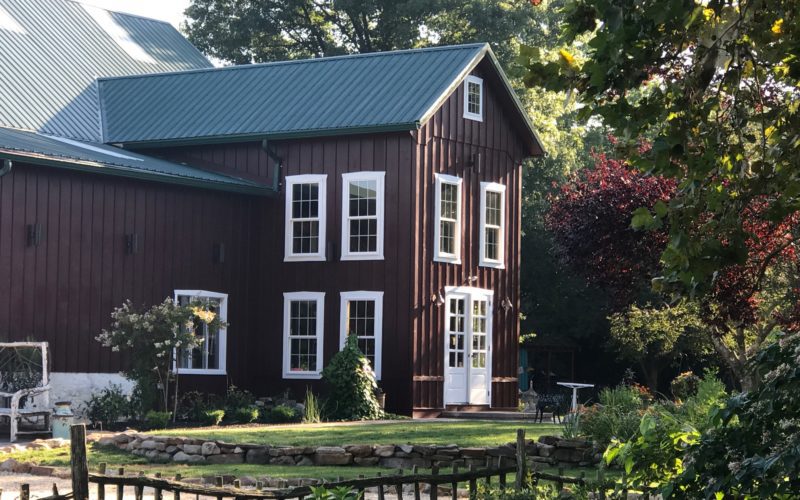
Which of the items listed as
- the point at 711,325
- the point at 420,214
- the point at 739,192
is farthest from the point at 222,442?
the point at 739,192

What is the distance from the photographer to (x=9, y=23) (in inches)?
1162

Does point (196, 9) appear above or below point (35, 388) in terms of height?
above

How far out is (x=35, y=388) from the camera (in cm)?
2153

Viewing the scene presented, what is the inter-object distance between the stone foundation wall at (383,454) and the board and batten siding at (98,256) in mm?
6851

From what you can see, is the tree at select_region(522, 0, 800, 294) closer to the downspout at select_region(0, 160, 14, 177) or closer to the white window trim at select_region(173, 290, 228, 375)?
the downspout at select_region(0, 160, 14, 177)

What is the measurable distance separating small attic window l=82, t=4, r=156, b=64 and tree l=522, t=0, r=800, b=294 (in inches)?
1088

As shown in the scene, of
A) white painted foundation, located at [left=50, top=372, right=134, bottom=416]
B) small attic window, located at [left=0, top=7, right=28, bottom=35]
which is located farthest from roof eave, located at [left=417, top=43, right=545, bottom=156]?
small attic window, located at [left=0, top=7, right=28, bottom=35]

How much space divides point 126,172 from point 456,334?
7.40 m

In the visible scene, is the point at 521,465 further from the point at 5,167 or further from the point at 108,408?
the point at 5,167

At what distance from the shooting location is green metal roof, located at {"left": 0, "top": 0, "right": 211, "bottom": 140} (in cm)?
2739

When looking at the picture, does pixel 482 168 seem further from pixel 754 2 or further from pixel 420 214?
pixel 754 2

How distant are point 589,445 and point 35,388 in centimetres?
962

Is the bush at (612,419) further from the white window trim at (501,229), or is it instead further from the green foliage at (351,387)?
the white window trim at (501,229)

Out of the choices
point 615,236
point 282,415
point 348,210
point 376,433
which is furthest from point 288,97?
point 376,433
